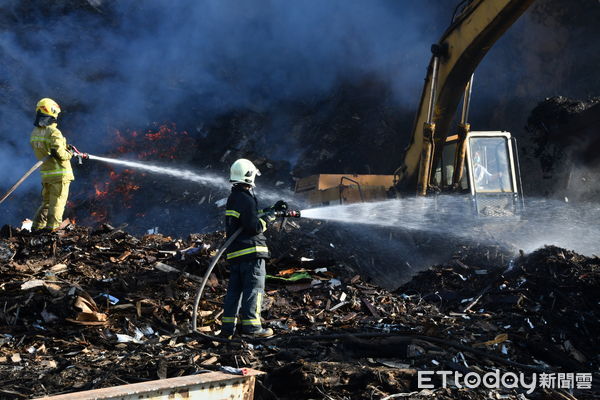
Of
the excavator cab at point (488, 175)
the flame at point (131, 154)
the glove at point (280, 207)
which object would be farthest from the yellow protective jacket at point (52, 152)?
the flame at point (131, 154)

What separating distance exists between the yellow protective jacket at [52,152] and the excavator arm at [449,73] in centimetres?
598

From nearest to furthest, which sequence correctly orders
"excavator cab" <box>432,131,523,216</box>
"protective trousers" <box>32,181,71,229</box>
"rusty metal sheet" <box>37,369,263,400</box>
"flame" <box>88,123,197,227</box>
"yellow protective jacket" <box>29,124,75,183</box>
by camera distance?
"rusty metal sheet" <box>37,369,263,400</box> → "yellow protective jacket" <box>29,124,75,183</box> → "protective trousers" <box>32,181,71,229</box> → "excavator cab" <box>432,131,523,216</box> → "flame" <box>88,123,197,227</box>

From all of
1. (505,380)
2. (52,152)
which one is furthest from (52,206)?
Result: (505,380)

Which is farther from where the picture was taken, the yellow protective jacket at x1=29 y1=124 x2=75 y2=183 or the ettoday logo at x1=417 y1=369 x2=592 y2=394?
the yellow protective jacket at x1=29 y1=124 x2=75 y2=183

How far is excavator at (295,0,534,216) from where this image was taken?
8125mm

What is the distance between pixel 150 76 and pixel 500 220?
15238mm

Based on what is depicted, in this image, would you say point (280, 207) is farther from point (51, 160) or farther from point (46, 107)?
point (46, 107)

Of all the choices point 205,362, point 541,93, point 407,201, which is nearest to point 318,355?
point 205,362

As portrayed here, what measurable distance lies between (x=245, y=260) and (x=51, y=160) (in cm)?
494

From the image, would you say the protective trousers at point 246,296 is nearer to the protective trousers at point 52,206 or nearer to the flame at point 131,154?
the protective trousers at point 52,206

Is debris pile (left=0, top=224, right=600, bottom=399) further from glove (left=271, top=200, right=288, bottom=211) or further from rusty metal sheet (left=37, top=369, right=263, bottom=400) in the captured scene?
glove (left=271, top=200, right=288, bottom=211)

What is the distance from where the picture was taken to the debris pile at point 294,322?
4012 millimetres

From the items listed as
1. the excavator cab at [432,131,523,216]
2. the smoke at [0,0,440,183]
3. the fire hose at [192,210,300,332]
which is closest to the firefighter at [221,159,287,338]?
the fire hose at [192,210,300,332]

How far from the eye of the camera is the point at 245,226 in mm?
5352
